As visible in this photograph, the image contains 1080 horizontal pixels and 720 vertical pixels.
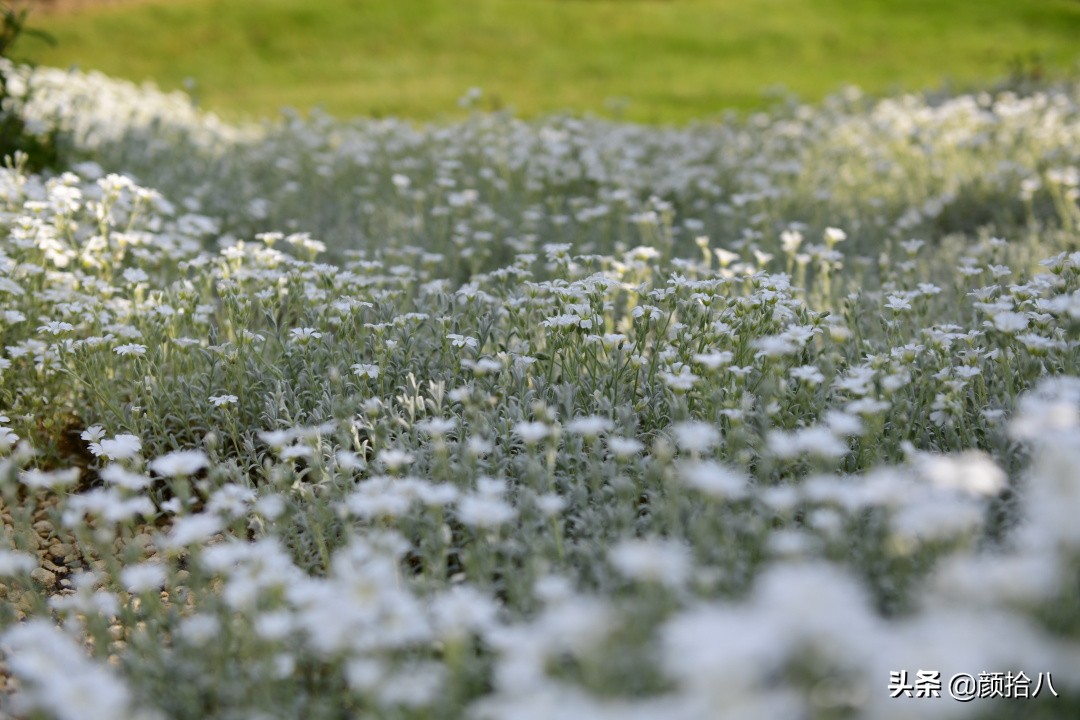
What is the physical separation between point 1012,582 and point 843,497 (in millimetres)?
380

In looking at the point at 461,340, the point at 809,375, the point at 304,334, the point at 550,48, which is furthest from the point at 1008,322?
the point at 550,48

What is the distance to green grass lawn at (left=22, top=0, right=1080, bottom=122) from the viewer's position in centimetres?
1316

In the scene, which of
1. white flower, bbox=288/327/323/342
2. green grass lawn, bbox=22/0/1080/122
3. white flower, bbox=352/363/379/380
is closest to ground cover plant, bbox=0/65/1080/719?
white flower, bbox=352/363/379/380

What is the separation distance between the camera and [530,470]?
105 inches

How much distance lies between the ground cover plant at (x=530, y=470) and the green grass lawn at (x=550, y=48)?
7221mm

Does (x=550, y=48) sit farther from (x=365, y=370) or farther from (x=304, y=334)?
(x=365, y=370)

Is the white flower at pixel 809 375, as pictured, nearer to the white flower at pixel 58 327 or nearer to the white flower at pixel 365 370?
the white flower at pixel 365 370

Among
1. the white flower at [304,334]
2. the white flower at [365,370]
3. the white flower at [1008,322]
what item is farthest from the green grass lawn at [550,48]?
the white flower at [1008,322]

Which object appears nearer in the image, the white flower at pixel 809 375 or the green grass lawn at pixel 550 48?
the white flower at pixel 809 375

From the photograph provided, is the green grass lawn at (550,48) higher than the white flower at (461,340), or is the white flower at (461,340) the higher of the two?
the green grass lawn at (550,48)

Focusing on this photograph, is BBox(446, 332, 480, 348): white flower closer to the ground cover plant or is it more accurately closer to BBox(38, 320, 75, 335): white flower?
the ground cover plant

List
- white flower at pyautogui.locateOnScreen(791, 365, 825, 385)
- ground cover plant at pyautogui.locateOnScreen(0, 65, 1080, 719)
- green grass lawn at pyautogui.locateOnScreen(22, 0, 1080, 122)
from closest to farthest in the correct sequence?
ground cover plant at pyautogui.locateOnScreen(0, 65, 1080, 719) < white flower at pyautogui.locateOnScreen(791, 365, 825, 385) < green grass lawn at pyautogui.locateOnScreen(22, 0, 1080, 122)

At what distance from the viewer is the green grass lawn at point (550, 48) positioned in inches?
518

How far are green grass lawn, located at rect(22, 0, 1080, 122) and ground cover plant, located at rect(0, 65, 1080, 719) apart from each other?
7221 millimetres
